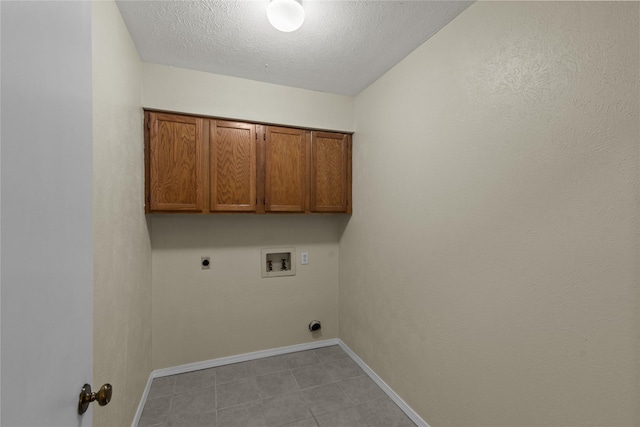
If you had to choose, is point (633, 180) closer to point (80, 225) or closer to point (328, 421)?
point (80, 225)

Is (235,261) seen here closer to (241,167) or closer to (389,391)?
(241,167)

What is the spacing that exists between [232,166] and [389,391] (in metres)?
2.25

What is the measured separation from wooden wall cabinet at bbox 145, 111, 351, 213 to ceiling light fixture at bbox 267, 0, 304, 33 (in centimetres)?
104

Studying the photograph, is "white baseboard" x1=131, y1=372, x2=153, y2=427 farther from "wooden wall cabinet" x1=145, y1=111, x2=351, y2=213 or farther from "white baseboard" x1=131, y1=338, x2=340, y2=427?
"wooden wall cabinet" x1=145, y1=111, x2=351, y2=213

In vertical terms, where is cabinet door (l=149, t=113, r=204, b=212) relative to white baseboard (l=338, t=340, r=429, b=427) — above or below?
above

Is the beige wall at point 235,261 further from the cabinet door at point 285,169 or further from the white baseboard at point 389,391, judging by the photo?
the white baseboard at point 389,391

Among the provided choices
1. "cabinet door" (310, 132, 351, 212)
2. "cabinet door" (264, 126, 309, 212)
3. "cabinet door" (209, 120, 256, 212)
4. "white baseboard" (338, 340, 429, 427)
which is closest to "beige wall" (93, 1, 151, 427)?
"cabinet door" (209, 120, 256, 212)

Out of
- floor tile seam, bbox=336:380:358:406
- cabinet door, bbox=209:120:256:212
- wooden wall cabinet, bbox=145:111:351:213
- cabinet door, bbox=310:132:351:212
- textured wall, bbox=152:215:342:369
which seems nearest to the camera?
floor tile seam, bbox=336:380:358:406

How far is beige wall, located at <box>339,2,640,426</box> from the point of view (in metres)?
0.99

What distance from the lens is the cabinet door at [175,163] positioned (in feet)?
7.09

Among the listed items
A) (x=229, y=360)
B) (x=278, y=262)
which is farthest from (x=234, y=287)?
(x=229, y=360)

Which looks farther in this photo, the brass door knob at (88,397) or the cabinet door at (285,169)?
the cabinet door at (285,169)

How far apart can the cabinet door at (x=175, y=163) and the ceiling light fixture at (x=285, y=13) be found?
113 centimetres

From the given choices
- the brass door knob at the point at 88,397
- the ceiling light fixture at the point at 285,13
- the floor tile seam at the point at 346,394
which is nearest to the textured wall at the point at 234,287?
the floor tile seam at the point at 346,394
